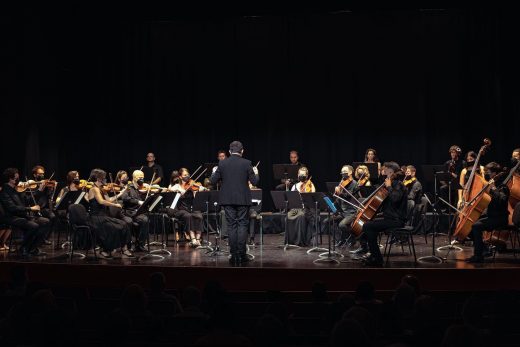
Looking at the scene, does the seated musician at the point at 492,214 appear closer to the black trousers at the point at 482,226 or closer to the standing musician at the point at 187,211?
the black trousers at the point at 482,226

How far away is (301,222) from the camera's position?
11539 millimetres

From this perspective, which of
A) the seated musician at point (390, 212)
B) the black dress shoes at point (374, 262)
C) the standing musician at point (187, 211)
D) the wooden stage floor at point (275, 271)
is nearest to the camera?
the wooden stage floor at point (275, 271)

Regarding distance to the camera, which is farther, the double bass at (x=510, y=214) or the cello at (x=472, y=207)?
the double bass at (x=510, y=214)

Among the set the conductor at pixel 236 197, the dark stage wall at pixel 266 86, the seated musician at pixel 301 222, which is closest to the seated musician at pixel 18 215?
the conductor at pixel 236 197

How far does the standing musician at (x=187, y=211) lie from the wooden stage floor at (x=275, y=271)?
1.66m

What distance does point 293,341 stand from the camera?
4430 millimetres

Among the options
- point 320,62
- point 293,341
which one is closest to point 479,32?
point 320,62

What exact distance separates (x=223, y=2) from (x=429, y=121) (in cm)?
521

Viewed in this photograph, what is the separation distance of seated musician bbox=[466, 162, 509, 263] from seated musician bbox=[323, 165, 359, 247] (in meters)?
1.90

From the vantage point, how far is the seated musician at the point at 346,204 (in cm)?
1034

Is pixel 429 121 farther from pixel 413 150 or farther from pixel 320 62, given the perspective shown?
pixel 320 62

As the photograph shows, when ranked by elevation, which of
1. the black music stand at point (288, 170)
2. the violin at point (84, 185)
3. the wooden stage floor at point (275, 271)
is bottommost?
the wooden stage floor at point (275, 271)

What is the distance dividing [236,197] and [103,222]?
7.40 ft

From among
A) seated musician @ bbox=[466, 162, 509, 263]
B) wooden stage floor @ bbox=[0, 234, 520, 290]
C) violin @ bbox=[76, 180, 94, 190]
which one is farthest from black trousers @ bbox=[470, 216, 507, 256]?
violin @ bbox=[76, 180, 94, 190]
